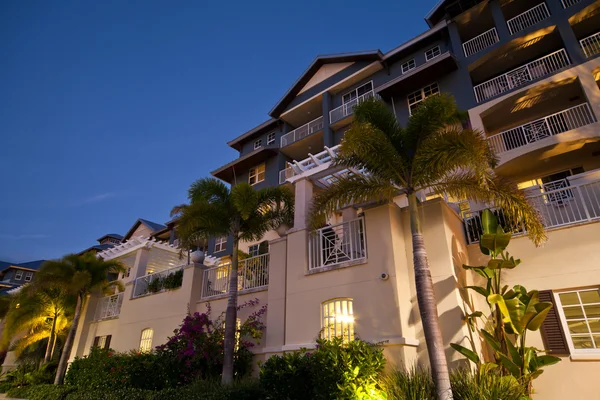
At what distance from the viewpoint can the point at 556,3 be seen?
16.9 m

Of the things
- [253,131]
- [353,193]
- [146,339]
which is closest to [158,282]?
[146,339]

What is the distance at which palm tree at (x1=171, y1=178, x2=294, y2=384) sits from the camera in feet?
39.8

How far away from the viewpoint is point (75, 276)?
18297 millimetres

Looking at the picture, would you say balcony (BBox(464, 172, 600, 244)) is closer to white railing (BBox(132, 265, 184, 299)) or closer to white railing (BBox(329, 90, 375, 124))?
white railing (BBox(132, 265, 184, 299))

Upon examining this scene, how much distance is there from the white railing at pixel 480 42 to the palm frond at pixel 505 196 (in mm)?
12496

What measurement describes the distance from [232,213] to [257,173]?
13.6 m

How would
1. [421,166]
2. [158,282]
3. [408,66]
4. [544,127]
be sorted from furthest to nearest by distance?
1. [408,66]
2. [158,282]
3. [544,127]
4. [421,166]

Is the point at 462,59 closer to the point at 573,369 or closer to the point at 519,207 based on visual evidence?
the point at 519,207

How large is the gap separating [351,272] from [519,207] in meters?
4.39

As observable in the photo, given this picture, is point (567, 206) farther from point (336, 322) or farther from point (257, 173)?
point (257, 173)

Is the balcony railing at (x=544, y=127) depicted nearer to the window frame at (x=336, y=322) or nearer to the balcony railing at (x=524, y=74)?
the balcony railing at (x=524, y=74)

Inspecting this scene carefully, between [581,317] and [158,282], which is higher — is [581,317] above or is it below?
below

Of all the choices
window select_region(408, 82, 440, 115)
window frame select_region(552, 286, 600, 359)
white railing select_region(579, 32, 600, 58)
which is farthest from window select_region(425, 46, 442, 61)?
window frame select_region(552, 286, 600, 359)

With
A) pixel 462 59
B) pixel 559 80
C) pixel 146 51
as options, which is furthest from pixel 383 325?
pixel 146 51
